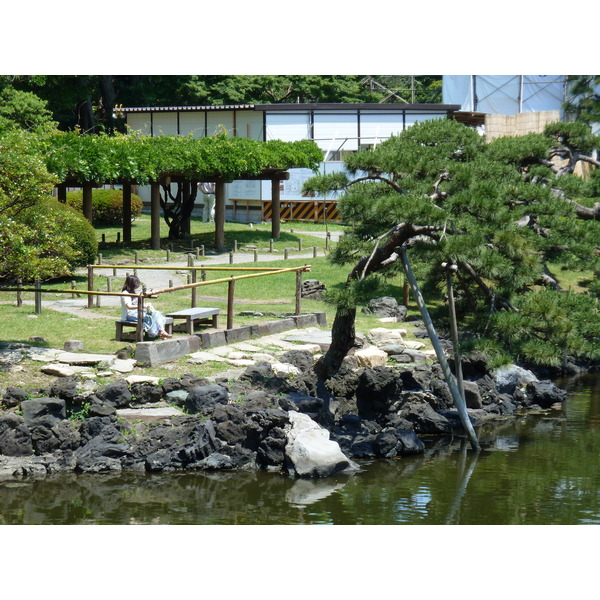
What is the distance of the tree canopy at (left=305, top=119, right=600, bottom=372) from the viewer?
1127 centimetres

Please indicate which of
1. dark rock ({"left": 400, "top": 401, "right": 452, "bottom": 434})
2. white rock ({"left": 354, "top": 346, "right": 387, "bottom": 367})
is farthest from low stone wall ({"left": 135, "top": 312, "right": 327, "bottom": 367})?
dark rock ({"left": 400, "top": 401, "right": 452, "bottom": 434})

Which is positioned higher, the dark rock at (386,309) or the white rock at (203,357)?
the dark rock at (386,309)

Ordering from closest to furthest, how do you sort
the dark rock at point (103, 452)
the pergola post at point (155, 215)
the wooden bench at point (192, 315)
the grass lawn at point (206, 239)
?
the dark rock at point (103, 452), the wooden bench at point (192, 315), the grass lawn at point (206, 239), the pergola post at point (155, 215)

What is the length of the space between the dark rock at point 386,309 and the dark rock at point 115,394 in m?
8.43

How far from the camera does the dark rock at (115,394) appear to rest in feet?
41.3

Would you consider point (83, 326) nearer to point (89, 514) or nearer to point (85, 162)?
point (89, 514)

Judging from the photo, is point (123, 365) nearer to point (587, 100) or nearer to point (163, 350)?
point (163, 350)

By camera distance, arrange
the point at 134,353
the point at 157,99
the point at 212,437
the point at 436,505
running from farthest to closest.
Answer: the point at 157,99, the point at 134,353, the point at 212,437, the point at 436,505

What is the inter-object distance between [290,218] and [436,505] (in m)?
30.6

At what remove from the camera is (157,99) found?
46219 millimetres

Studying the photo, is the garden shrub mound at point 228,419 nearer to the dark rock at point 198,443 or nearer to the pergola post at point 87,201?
the dark rock at point 198,443

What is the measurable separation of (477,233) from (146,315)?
649 cm

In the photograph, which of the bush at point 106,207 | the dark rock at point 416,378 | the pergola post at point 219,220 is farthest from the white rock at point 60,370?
the bush at point 106,207

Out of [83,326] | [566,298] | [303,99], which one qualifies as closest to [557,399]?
[566,298]
